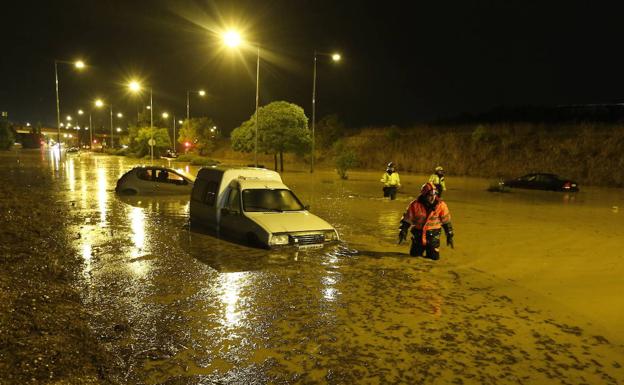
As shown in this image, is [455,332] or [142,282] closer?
[455,332]

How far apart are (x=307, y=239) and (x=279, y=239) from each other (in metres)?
0.56

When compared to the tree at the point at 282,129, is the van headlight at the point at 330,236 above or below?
below

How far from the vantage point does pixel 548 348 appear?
5.37 meters

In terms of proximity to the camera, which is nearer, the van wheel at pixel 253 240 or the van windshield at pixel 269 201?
the van wheel at pixel 253 240

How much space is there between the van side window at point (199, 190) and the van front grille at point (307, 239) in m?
3.41

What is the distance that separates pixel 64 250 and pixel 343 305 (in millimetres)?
6080

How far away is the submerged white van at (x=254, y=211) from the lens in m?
9.54

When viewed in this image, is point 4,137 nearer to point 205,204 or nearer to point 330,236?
point 205,204

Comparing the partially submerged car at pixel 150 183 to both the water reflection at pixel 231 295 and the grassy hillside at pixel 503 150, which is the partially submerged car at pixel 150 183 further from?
the grassy hillside at pixel 503 150

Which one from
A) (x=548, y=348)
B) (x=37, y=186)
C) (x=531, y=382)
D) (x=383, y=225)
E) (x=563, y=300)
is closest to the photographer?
(x=531, y=382)

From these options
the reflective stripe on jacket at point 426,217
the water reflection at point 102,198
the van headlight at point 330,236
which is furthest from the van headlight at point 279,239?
the water reflection at point 102,198

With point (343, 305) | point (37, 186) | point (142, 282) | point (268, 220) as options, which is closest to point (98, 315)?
point (142, 282)

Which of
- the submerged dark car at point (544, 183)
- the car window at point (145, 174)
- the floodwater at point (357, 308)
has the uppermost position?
the car window at point (145, 174)

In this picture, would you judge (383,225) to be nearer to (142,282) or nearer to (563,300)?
(563,300)
